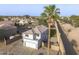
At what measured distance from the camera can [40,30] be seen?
17.2ft

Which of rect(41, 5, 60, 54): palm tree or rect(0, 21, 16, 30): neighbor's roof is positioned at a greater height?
rect(41, 5, 60, 54): palm tree

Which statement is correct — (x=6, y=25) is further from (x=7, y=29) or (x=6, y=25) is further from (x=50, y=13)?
(x=50, y=13)

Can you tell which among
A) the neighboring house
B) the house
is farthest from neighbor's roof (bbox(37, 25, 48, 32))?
the neighboring house

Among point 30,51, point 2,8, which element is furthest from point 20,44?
point 2,8

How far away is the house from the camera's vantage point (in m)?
5.22

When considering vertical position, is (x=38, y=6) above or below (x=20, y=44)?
above

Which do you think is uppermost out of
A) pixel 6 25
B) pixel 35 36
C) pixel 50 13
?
pixel 50 13

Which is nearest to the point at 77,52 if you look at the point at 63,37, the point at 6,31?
the point at 63,37

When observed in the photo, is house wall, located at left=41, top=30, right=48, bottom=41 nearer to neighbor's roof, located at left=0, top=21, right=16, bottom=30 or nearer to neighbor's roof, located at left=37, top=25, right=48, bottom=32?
neighbor's roof, located at left=37, top=25, right=48, bottom=32

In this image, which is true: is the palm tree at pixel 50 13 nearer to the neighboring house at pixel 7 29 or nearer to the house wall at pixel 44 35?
the house wall at pixel 44 35

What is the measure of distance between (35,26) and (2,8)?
1.47ft

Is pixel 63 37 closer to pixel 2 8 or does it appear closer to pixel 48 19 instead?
pixel 48 19

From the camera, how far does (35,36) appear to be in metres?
5.23

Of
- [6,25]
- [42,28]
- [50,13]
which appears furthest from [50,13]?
[6,25]
